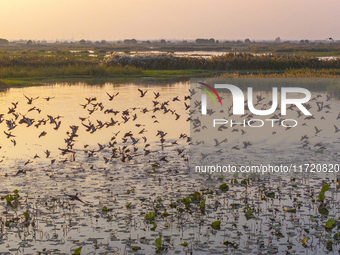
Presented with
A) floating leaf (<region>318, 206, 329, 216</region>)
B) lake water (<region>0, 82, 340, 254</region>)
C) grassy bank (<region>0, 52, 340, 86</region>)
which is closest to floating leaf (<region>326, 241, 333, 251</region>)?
lake water (<region>0, 82, 340, 254</region>)

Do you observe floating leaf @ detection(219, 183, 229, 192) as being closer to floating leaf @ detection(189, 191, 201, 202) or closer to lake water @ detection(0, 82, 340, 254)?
lake water @ detection(0, 82, 340, 254)

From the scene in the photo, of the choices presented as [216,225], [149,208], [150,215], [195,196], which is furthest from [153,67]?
[216,225]

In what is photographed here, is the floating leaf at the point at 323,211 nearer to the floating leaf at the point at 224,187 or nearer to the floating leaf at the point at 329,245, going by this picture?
the floating leaf at the point at 329,245

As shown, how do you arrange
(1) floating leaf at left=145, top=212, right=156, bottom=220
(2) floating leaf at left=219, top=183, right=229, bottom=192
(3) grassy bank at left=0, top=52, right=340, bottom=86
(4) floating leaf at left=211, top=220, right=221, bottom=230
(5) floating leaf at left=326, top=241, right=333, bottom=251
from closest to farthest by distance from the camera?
(5) floating leaf at left=326, top=241, right=333, bottom=251 < (4) floating leaf at left=211, top=220, right=221, bottom=230 < (1) floating leaf at left=145, top=212, right=156, bottom=220 < (2) floating leaf at left=219, top=183, right=229, bottom=192 < (3) grassy bank at left=0, top=52, right=340, bottom=86

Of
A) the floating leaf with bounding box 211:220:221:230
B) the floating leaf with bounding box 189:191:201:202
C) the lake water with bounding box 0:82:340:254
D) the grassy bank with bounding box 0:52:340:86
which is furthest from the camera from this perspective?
the grassy bank with bounding box 0:52:340:86

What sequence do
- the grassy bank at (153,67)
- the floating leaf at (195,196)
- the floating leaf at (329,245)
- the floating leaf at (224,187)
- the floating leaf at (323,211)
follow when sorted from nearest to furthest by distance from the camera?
the floating leaf at (329,245)
the floating leaf at (323,211)
the floating leaf at (195,196)
the floating leaf at (224,187)
the grassy bank at (153,67)

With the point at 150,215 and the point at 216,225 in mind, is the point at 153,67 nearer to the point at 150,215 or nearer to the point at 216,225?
the point at 150,215

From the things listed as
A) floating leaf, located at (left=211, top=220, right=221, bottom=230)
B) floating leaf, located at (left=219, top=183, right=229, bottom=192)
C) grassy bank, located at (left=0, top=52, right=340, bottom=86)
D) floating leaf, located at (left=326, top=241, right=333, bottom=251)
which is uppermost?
grassy bank, located at (left=0, top=52, right=340, bottom=86)

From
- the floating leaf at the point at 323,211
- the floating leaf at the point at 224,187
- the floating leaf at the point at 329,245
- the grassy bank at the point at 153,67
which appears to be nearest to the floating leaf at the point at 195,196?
the floating leaf at the point at 224,187

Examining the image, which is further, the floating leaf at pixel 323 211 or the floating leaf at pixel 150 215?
the floating leaf at pixel 323 211

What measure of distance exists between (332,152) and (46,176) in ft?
33.1

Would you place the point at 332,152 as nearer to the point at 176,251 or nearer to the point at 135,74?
the point at 176,251

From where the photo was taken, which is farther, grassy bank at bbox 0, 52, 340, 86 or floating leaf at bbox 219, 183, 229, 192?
grassy bank at bbox 0, 52, 340, 86

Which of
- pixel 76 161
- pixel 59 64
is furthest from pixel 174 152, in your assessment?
pixel 59 64
